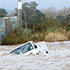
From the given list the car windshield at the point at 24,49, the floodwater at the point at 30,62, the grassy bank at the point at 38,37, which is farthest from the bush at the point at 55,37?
the car windshield at the point at 24,49

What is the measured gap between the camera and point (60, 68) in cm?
1031

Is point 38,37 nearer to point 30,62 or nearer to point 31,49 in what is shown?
point 31,49

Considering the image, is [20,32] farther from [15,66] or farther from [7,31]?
[15,66]

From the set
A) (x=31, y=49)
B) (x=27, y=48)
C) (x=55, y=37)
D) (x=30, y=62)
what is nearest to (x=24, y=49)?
(x=27, y=48)

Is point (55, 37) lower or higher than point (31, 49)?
lower

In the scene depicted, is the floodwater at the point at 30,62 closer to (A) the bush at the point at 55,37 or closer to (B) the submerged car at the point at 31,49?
(B) the submerged car at the point at 31,49

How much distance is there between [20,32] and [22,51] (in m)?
14.5

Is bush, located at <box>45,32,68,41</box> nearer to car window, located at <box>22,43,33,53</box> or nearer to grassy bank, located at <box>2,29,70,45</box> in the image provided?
grassy bank, located at <box>2,29,70,45</box>

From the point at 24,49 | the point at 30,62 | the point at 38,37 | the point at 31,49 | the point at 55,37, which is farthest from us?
the point at 55,37

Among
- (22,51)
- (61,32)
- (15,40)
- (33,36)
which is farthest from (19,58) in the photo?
(61,32)

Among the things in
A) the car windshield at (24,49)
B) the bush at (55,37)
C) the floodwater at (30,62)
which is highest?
the car windshield at (24,49)

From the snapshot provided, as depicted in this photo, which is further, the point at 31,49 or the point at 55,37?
the point at 55,37

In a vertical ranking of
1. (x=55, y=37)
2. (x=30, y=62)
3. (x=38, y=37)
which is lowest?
(x=55, y=37)

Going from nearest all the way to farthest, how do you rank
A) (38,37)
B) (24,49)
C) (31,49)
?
(31,49), (24,49), (38,37)
